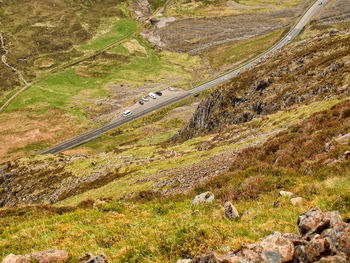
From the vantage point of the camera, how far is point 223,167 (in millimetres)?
23188

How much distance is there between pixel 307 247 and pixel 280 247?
0.67 meters

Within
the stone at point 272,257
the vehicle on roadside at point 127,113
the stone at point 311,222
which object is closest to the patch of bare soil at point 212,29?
the vehicle on roadside at point 127,113

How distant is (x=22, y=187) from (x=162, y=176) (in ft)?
122

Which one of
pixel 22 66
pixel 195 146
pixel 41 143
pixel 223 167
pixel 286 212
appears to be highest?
pixel 22 66

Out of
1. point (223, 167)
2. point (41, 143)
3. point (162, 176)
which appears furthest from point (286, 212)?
point (41, 143)

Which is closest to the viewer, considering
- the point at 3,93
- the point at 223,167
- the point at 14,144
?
the point at 223,167

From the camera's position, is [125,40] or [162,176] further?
[125,40]

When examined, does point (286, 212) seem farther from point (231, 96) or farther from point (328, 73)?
point (231, 96)

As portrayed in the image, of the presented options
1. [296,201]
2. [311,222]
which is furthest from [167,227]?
[296,201]

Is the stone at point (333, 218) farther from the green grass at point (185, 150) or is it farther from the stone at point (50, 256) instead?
the green grass at point (185, 150)

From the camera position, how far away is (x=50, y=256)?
8742 mm

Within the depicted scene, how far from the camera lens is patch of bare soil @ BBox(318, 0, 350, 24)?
13225cm

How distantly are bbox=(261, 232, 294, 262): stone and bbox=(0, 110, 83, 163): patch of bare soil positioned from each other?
3833 inches

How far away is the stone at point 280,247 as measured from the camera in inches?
256
